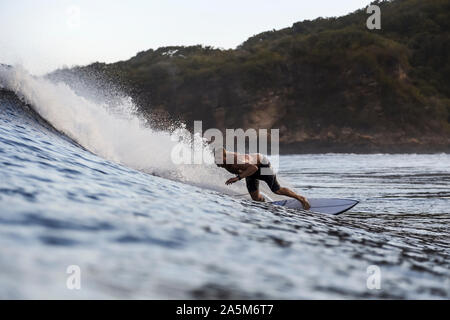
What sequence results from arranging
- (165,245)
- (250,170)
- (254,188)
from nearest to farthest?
1. (165,245)
2. (250,170)
3. (254,188)

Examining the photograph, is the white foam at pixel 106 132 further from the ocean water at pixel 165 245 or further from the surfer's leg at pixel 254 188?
the ocean water at pixel 165 245

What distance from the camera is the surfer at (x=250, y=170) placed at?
8.02m

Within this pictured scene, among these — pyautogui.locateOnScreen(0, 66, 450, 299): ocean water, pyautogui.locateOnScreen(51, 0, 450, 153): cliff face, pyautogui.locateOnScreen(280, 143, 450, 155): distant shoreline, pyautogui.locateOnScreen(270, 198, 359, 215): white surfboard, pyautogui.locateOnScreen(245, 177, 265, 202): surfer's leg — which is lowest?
pyautogui.locateOnScreen(280, 143, 450, 155): distant shoreline

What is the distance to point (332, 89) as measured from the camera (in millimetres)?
60688

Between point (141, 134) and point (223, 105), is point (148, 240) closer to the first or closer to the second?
point (141, 134)

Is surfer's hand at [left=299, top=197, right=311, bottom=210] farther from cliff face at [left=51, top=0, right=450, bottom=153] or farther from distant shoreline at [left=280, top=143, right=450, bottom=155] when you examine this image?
cliff face at [left=51, top=0, right=450, bottom=153]

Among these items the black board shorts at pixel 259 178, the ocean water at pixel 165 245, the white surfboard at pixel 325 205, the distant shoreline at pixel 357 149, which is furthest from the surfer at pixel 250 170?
the distant shoreline at pixel 357 149

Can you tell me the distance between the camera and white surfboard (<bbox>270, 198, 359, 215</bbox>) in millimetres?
8211

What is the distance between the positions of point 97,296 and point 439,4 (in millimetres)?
82328

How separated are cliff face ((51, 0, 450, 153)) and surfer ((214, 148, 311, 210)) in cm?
4408

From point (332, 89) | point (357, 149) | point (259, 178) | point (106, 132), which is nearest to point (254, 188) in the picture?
point (259, 178)

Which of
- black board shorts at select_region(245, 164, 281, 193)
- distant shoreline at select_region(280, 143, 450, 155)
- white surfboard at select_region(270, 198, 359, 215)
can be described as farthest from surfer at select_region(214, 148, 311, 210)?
distant shoreline at select_region(280, 143, 450, 155)

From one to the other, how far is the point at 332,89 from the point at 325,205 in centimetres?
5451

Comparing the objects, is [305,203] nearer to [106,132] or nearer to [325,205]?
[325,205]
